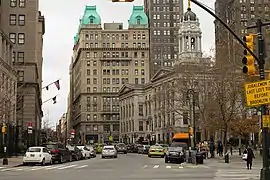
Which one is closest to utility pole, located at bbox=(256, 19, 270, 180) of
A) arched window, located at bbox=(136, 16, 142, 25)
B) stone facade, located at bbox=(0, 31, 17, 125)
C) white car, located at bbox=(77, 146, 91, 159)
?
white car, located at bbox=(77, 146, 91, 159)

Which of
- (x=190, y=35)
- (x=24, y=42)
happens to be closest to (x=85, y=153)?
(x=24, y=42)

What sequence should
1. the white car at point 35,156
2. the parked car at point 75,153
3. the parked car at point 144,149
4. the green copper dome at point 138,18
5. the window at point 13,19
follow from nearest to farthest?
the white car at point 35,156
the parked car at point 75,153
the window at point 13,19
the parked car at point 144,149
the green copper dome at point 138,18

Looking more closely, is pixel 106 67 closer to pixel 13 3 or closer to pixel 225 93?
pixel 13 3

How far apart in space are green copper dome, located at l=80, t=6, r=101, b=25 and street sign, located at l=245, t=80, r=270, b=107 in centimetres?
15858

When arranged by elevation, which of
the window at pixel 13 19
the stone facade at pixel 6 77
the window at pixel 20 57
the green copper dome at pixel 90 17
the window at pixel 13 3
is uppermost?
the green copper dome at pixel 90 17

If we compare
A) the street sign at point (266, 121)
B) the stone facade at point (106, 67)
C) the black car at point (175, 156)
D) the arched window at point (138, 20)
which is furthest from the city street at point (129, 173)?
the arched window at point (138, 20)

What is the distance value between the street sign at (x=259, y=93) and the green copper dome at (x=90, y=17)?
158575 mm

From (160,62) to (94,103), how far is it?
2838 cm

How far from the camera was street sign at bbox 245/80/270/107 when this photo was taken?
17.1m

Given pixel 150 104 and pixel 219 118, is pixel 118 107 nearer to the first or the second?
pixel 150 104

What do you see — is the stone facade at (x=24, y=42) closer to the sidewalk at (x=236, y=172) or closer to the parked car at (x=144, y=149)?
the parked car at (x=144, y=149)

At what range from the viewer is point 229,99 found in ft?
161

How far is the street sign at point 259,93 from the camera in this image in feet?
56.1

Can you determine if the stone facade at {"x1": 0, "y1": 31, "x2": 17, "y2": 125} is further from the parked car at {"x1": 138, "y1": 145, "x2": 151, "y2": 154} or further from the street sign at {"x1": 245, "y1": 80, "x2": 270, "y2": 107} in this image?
the street sign at {"x1": 245, "y1": 80, "x2": 270, "y2": 107}
